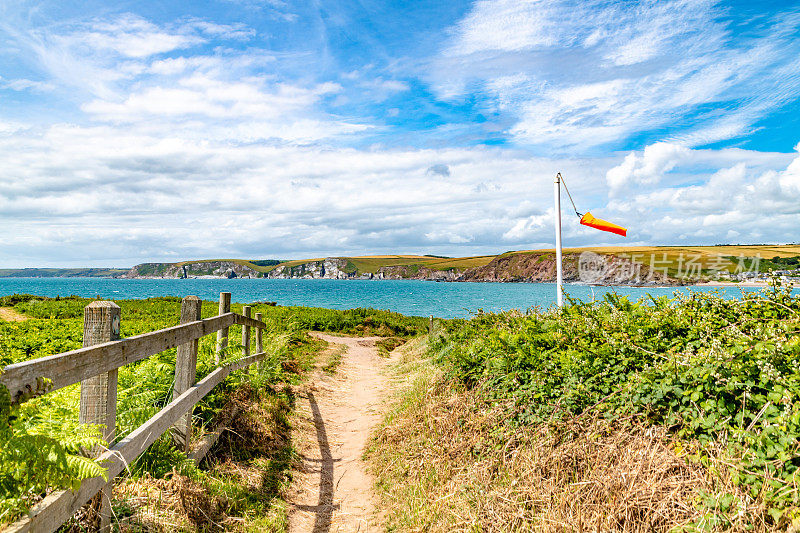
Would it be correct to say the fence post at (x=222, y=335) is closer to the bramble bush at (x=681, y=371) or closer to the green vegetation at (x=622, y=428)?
the green vegetation at (x=622, y=428)

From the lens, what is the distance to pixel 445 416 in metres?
6.21

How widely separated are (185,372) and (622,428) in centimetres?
441

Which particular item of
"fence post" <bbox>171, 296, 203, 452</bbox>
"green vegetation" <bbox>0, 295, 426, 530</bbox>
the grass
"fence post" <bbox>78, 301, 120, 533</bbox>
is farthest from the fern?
the grass

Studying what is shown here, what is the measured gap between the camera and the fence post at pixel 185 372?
5.11 meters

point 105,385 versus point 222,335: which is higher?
point 105,385

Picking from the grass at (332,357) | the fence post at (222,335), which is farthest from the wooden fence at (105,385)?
the grass at (332,357)

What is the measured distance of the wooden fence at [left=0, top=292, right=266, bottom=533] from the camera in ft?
8.72

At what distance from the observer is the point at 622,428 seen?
414cm

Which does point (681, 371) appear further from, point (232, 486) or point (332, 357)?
point (332, 357)

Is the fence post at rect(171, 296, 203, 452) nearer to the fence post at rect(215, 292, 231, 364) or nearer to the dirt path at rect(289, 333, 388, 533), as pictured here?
the fence post at rect(215, 292, 231, 364)

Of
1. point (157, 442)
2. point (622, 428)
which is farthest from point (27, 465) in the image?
point (622, 428)

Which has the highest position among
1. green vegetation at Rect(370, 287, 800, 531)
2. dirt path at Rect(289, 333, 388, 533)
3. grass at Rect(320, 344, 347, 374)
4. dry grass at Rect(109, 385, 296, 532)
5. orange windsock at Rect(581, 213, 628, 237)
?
orange windsock at Rect(581, 213, 628, 237)

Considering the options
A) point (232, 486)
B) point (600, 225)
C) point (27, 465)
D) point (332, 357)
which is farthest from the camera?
point (332, 357)

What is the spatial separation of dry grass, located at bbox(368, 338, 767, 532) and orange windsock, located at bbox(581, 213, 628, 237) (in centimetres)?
627
